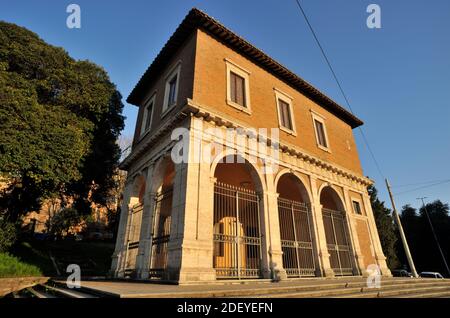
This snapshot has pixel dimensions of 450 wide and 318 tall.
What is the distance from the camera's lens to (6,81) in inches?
469

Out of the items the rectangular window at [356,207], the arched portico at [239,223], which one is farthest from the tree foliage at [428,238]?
the arched portico at [239,223]

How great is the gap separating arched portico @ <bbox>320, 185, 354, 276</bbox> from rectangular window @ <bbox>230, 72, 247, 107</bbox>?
6204 mm

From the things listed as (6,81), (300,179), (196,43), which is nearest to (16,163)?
(6,81)

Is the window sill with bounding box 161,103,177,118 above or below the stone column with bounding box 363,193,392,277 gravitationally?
above

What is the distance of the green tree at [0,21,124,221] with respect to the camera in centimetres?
1128

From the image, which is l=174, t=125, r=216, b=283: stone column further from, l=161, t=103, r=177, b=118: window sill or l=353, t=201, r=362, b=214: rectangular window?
l=353, t=201, r=362, b=214: rectangular window

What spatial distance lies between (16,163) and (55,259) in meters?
7.01

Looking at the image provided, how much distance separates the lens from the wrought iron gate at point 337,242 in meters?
12.3

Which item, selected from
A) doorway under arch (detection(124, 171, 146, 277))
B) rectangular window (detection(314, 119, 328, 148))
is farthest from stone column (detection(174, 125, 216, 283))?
rectangular window (detection(314, 119, 328, 148))

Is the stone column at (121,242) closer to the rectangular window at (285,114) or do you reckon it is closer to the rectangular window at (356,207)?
the rectangular window at (285,114)

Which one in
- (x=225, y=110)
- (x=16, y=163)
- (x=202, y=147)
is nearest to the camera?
(x=202, y=147)

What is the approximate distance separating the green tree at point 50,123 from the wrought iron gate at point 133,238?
386 centimetres

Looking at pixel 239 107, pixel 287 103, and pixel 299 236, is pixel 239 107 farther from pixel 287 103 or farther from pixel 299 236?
pixel 299 236
